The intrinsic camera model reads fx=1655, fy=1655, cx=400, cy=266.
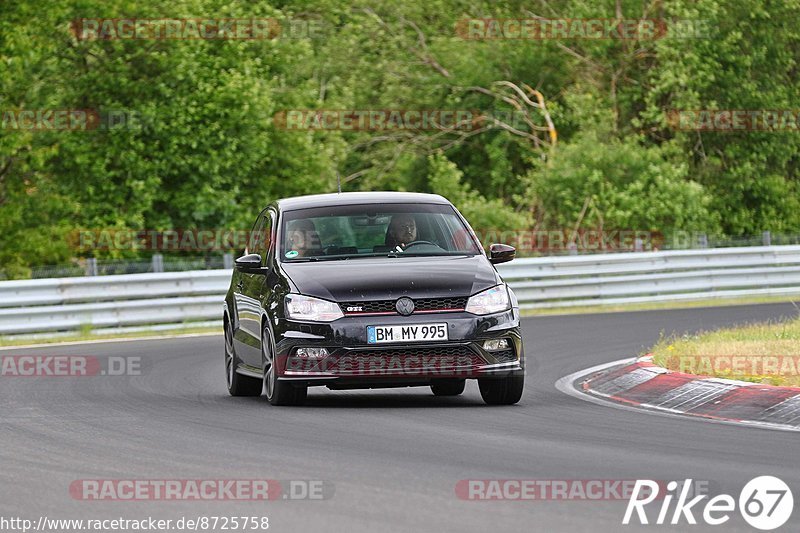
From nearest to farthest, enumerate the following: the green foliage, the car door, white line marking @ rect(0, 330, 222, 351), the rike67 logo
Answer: the rike67 logo, the car door, white line marking @ rect(0, 330, 222, 351), the green foliage

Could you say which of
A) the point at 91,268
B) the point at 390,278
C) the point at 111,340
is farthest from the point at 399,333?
the point at 91,268

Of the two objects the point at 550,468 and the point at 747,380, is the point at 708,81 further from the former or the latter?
the point at 550,468

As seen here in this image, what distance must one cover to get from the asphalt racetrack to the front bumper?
0.28 metres

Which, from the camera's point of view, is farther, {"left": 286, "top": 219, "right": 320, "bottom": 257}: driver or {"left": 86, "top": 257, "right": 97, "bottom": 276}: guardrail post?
{"left": 86, "top": 257, "right": 97, "bottom": 276}: guardrail post

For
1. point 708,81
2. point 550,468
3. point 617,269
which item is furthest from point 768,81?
point 550,468

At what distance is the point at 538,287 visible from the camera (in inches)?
1121

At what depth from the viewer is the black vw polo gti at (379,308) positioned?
1219 centimetres

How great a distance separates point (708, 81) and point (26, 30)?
55.4 ft

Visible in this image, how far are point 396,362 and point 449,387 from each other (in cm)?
198

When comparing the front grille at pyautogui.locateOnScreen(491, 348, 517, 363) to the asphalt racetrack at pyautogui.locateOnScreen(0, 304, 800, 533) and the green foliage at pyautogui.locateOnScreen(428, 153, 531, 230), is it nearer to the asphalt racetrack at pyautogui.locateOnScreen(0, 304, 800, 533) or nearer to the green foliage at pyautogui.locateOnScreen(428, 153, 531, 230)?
the asphalt racetrack at pyautogui.locateOnScreen(0, 304, 800, 533)

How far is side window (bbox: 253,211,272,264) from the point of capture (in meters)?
14.0

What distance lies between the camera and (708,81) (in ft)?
136

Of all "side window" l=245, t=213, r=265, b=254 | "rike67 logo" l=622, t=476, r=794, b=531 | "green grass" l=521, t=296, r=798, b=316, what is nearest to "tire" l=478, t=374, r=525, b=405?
"side window" l=245, t=213, r=265, b=254

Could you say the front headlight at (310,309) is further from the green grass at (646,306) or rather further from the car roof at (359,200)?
the green grass at (646,306)
